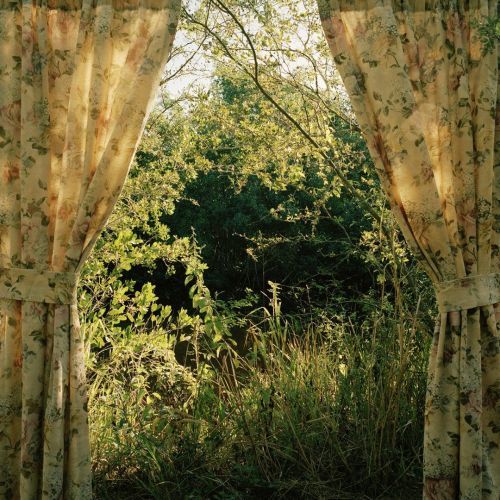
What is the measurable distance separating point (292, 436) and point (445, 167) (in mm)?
1283

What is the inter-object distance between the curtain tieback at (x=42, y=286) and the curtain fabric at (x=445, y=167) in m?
1.17

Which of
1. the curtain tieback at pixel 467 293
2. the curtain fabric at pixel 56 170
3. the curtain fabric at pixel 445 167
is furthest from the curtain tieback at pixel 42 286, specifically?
the curtain tieback at pixel 467 293

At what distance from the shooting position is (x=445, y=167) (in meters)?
2.07

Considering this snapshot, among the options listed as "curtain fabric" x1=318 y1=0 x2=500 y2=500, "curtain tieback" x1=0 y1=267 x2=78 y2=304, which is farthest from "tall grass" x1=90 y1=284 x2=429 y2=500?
"curtain tieback" x1=0 y1=267 x2=78 y2=304

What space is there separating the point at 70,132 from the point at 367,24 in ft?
3.61

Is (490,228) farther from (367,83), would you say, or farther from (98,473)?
(98,473)

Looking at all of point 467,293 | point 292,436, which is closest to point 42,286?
point 292,436

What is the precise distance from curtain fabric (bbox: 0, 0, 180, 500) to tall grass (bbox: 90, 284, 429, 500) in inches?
19.5

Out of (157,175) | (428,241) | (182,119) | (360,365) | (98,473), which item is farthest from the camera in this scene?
(182,119)

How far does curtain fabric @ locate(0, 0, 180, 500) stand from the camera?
2064 millimetres

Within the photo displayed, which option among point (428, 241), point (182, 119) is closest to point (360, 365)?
point (428, 241)

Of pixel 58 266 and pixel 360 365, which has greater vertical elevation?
pixel 58 266

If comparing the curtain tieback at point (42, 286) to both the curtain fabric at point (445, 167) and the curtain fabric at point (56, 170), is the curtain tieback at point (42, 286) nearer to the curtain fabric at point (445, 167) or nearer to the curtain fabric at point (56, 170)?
the curtain fabric at point (56, 170)

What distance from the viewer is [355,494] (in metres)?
2.36
